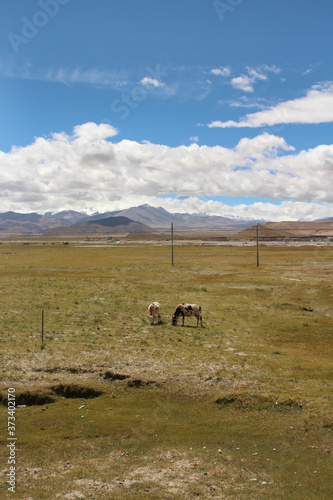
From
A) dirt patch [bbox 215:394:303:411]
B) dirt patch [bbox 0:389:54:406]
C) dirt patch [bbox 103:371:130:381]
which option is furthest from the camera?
dirt patch [bbox 103:371:130:381]

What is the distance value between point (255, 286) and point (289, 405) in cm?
3665

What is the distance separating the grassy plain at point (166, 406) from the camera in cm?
1111

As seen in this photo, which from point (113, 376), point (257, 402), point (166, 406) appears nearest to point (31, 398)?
point (113, 376)

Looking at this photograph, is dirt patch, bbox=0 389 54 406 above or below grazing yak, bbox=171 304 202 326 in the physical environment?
below

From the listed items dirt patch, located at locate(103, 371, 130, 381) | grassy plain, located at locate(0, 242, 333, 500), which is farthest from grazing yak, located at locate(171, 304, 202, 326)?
dirt patch, located at locate(103, 371, 130, 381)

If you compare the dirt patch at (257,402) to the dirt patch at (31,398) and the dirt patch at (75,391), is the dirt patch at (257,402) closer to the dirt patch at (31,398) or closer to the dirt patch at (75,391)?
the dirt patch at (75,391)

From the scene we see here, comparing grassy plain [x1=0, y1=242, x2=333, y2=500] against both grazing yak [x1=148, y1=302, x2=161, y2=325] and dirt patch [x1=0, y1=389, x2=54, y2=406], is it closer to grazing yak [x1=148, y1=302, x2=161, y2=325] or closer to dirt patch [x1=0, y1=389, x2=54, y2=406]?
dirt patch [x1=0, y1=389, x2=54, y2=406]

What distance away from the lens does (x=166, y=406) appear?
15.8 meters

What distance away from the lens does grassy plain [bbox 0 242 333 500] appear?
11109 mm

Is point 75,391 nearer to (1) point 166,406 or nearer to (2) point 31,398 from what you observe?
(2) point 31,398

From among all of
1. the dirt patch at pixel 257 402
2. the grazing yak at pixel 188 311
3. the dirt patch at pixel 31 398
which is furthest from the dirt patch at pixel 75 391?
the grazing yak at pixel 188 311

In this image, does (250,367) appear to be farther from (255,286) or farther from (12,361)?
(255,286)

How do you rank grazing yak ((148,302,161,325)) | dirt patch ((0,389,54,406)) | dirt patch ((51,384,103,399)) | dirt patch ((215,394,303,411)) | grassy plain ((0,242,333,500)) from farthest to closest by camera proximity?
1. grazing yak ((148,302,161,325))
2. dirt patch ((51,384,103,399))
3. dirt patch ((0,389,54,406))
4. dirt patch ((215,394,303,411))
5. grassy plain ((0,242,333,500))

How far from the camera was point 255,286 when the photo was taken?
5100 cm
